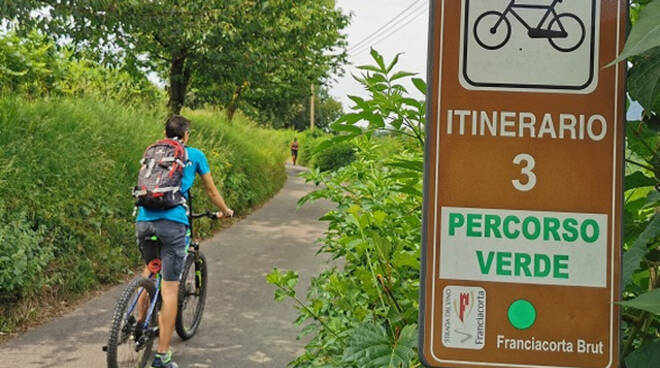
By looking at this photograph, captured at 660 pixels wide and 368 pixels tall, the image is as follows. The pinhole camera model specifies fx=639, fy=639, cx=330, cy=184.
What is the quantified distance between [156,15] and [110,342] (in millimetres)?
5827

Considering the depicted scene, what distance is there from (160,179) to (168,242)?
48cm

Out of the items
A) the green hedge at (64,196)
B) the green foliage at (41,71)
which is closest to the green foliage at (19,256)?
the green hedge at (64,196)

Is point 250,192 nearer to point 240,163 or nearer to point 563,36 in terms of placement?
point 240,163

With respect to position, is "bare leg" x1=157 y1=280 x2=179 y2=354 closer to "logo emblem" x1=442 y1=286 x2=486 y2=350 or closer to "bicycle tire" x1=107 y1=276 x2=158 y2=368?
"bicycle tire" x1=107 y1=276 x2=158 y2=368

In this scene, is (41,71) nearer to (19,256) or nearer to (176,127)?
(19,256)

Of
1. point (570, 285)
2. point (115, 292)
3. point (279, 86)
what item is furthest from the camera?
point (279, 86)

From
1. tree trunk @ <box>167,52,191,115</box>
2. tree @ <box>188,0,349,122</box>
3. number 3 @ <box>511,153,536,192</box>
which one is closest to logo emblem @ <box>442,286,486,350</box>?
number 3 @ <box>511,153,536,192</box>

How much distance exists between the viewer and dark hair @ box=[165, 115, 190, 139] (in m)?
4.71

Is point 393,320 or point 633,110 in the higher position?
point 633,110

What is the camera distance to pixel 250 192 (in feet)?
50.9

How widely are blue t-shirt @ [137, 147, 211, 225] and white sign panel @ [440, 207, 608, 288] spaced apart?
12.6 ft

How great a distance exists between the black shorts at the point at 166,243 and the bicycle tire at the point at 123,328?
18 centimetres

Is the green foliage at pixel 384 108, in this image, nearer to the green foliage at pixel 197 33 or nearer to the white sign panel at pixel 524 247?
the white sign panel at pixel 524 247

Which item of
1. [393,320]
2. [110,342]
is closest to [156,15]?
[110,342]
